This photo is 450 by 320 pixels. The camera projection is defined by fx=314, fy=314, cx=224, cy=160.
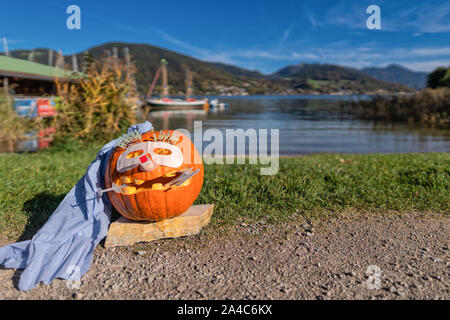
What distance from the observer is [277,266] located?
10.6ft

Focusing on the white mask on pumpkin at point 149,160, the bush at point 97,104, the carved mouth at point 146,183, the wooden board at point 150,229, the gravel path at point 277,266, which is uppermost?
the bush at point 97,104

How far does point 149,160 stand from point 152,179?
0.34m

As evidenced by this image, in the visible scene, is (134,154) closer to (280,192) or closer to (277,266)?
(277,266)

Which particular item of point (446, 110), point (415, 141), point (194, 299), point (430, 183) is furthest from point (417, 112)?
point (194, 299)

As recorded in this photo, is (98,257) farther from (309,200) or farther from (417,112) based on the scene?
(417,112)

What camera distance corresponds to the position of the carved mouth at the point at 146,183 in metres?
3.49

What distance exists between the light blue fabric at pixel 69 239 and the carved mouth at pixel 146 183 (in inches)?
19.0

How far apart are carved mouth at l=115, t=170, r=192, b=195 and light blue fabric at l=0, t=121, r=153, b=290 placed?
19.0 inches

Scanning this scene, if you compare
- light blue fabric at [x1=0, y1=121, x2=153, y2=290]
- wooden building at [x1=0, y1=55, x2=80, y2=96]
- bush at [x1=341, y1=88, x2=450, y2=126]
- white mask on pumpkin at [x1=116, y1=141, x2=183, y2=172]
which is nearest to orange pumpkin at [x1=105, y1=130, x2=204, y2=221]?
white mask on pumpkin at [x1=116, y1=141, x2=183, y2=172]

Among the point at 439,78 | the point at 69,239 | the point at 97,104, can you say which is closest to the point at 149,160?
the point at 69,239

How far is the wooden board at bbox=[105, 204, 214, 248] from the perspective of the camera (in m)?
3.69

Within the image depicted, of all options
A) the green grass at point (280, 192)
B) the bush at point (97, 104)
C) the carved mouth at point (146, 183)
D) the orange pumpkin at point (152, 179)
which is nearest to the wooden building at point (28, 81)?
the bush at point (97, 104)

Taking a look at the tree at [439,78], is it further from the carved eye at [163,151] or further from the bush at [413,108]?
the carved eye at [163,151]

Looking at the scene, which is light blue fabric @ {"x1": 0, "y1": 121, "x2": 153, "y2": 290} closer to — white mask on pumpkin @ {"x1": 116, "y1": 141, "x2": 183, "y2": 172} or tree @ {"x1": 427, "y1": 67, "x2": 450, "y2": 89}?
white mask on pumpkin @ {"x1": 116, "y1": 141, "x2": 183, "y2": 172}
